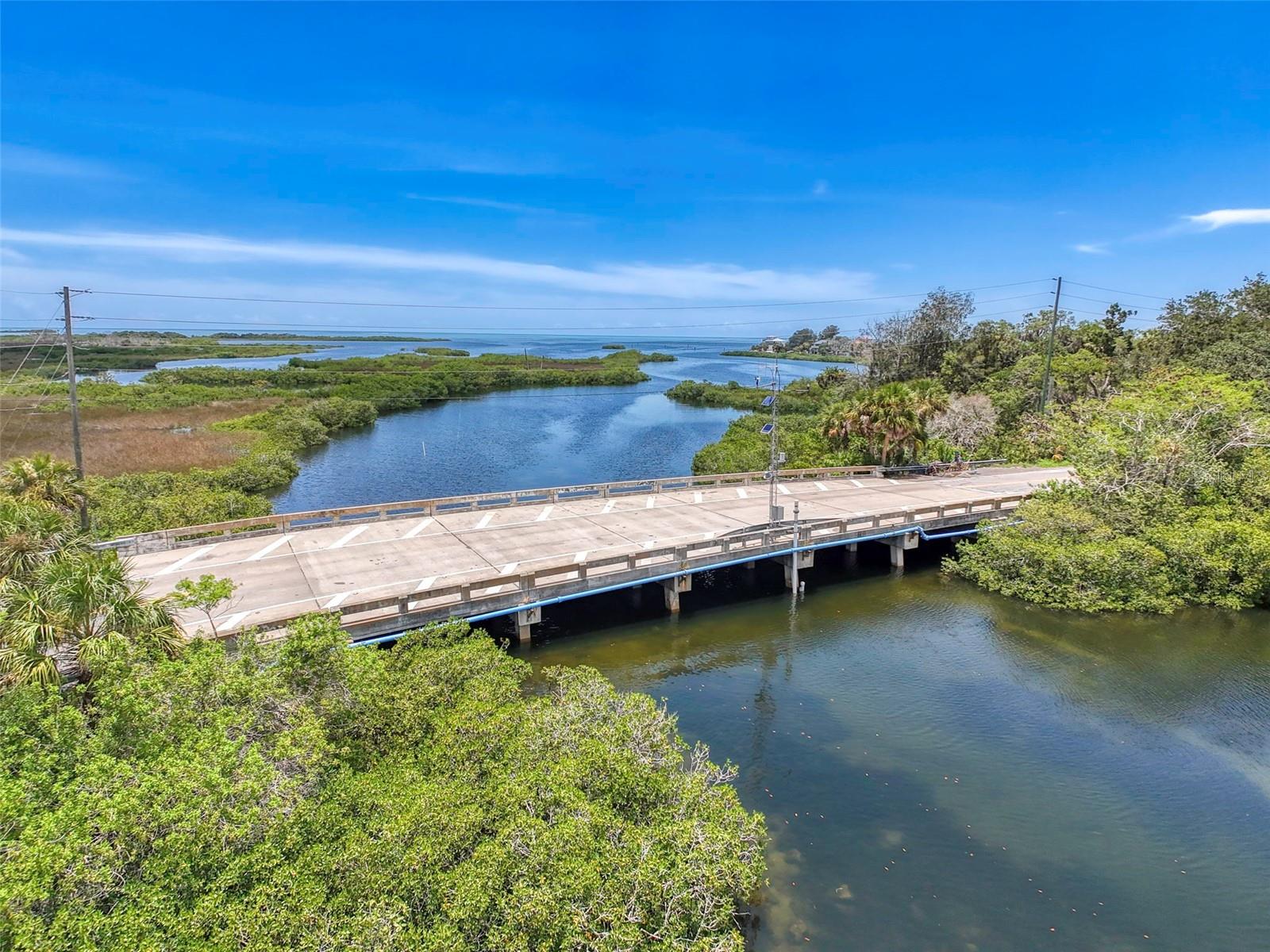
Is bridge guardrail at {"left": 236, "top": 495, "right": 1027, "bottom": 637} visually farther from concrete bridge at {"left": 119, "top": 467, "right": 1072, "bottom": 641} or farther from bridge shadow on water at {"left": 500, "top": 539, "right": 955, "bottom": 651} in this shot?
bridge shadow on water at {"left": 500, "top": 539, "right": 955, "bottom": 651}

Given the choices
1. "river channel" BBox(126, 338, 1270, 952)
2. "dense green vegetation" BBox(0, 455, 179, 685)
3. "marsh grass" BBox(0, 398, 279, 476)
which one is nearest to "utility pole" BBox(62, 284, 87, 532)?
"dense green vegetation" BBox(0, 455, 179, 685)

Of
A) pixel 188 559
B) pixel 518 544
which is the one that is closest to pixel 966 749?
pixel 518 544

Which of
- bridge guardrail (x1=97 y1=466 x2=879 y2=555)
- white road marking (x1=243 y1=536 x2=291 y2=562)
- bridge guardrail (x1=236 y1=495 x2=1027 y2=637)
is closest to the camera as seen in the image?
bridge guardrail (x1=236 y1=495 x2=1027 y2=637)

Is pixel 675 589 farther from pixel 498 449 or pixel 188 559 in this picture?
pixel 498 449

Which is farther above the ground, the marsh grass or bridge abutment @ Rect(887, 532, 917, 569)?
the marsh grass

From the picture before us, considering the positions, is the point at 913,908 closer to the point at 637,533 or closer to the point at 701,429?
the point at 637,533

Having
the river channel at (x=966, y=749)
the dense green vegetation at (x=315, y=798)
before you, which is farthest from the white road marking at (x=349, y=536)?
the dense green vegetation at (x=315, y=798)

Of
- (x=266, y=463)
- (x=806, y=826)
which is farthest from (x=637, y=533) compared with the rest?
(x=266, y=463)
